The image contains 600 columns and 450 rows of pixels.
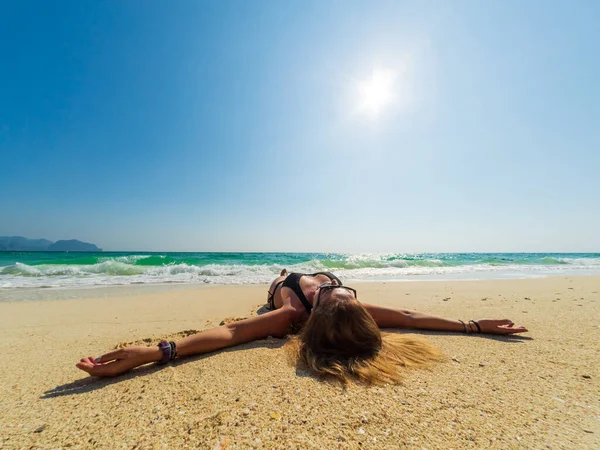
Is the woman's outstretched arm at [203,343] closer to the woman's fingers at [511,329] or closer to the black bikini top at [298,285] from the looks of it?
the black bikini top at [298,285]

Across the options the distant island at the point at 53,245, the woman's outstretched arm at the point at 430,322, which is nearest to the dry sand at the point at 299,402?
the woman's outstretched arm at the point at 430,322

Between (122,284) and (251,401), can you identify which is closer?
(251,401)

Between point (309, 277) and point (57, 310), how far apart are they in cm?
462

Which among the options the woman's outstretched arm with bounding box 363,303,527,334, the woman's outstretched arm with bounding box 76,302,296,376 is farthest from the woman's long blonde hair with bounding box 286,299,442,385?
the woman's outstretched arm with bounding box 363,303,527,334

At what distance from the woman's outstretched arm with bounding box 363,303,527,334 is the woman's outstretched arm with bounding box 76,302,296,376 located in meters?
1.04

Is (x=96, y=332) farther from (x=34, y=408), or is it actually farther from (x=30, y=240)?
(x=30, y=240)

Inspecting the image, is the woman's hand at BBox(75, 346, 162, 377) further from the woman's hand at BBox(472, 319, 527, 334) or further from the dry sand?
the woman's hand at BBox(472, 319, 527, 334)

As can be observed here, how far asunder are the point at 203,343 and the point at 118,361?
568 millimetres

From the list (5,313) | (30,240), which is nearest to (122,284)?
(5,313)

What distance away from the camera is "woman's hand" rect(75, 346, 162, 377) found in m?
1.70

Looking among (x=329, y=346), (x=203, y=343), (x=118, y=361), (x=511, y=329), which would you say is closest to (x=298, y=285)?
(x=329, y=346)

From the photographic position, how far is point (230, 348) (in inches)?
87.6

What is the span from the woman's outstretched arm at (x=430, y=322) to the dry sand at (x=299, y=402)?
19cm

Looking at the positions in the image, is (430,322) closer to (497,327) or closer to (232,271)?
(497,327)
